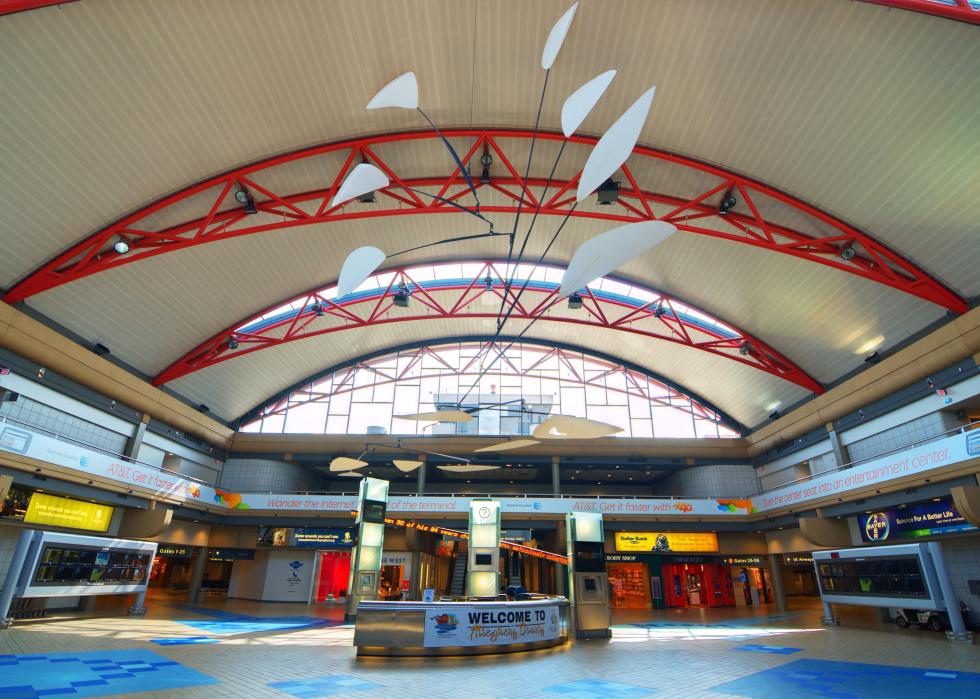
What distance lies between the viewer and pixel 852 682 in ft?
27.5

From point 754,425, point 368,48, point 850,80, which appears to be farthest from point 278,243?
point 754,425

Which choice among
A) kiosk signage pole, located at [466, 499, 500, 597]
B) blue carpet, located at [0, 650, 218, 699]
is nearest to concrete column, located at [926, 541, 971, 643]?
kiosk signage pole, located at [466, 499, 500, 597]

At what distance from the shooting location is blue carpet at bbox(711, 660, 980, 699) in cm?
758

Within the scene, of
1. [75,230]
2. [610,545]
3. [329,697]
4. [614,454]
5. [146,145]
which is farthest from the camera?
[614,454]

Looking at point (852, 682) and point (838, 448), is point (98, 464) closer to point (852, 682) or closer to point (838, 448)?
Result: point (852, 682)

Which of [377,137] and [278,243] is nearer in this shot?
[377,137]

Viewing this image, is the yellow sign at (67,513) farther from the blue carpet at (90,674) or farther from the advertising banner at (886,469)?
the advertising banner at (886,469)

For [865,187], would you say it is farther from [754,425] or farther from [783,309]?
[754,425]

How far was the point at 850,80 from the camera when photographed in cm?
1251

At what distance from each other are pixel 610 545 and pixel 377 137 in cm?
2405

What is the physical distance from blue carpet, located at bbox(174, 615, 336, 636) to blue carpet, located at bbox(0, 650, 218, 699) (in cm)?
489

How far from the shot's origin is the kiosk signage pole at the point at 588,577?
14.4 m

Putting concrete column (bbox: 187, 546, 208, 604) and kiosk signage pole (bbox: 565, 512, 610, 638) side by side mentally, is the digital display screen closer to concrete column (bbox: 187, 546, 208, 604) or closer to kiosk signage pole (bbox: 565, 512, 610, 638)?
concrete column (bbox: 187, 546, 208, 604)

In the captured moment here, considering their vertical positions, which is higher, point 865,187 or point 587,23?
point 587,23
